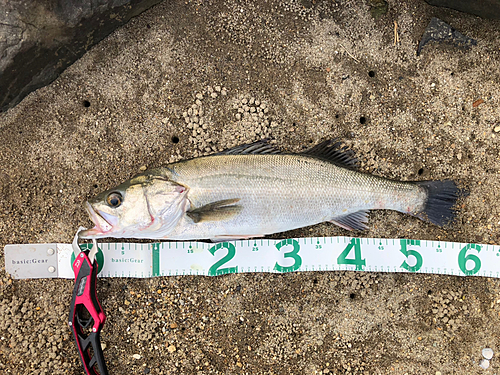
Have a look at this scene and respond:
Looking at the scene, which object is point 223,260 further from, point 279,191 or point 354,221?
point 354,221

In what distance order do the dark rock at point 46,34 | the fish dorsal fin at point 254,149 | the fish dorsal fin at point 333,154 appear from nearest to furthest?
1. the dark rock at point 46,34
2. the fish dorsal fin at point 254,149
3. the fish dorsal fin at point 333,154

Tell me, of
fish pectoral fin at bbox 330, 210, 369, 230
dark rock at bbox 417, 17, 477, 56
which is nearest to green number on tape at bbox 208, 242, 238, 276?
fish pectoral fin at bbox 330, 210, 369, 230

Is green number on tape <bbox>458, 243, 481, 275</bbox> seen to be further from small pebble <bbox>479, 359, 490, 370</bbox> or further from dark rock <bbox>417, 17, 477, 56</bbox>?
dark rock <bbox>417, 17, 477, 56</bbox>

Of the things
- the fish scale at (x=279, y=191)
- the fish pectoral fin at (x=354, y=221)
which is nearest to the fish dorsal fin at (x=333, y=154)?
the fish scale at (x=279, y=191)

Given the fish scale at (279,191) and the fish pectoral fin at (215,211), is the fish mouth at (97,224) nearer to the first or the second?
the fish scale at (279,191)

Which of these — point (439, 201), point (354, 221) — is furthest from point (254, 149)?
point (439, 201)

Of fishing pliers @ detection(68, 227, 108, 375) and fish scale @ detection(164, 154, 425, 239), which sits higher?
fish scale @ detection(164, 154, 425, 239)

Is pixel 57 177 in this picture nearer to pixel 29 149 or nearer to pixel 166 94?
pixel 29 149
